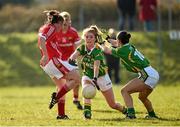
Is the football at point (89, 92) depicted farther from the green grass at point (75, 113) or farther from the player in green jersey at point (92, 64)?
the green grass at point (75, 113)

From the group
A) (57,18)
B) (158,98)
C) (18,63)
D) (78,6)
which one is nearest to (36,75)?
(18,63)

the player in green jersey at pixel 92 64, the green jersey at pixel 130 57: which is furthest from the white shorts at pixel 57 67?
the green jersey at pixel 130 57

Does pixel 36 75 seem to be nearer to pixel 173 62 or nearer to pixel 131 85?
pixel 173 62

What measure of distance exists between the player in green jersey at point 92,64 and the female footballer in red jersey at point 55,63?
0.82 ft

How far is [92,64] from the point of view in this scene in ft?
46.5

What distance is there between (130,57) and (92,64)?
0.76 m

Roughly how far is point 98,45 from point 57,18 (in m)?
0.94

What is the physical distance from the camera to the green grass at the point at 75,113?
13109mm

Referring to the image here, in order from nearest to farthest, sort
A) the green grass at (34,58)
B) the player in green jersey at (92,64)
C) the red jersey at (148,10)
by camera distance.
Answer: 1. the player in green jersey at (92,64)
2. the green grass at (34,58)
3. the red jersey at (148,10)

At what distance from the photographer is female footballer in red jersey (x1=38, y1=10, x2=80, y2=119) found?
556 inches

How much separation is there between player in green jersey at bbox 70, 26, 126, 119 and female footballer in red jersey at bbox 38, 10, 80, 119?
9.8 inches

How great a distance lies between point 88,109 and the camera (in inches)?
548

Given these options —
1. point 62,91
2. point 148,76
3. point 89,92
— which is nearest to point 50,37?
point 62,91

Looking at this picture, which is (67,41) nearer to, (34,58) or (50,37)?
(50,37)
